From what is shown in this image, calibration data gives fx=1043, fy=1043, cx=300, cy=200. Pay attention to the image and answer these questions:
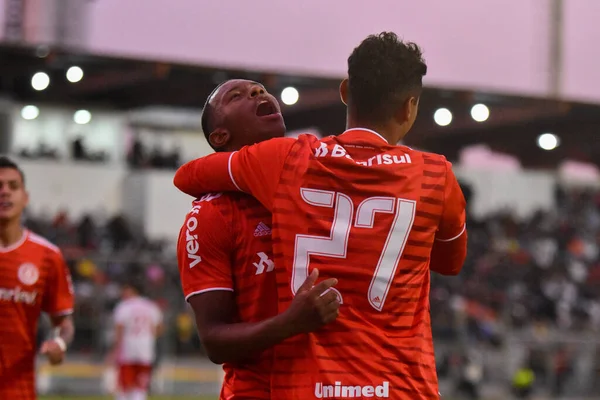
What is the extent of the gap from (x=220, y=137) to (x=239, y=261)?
430 mm

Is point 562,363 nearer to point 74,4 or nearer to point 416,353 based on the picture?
point 74,4

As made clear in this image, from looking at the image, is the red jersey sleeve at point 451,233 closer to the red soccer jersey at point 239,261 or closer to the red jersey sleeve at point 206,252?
the red soccer jersey at point 239,261

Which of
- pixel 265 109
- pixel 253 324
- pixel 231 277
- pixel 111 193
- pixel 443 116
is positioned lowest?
pixel 253 324

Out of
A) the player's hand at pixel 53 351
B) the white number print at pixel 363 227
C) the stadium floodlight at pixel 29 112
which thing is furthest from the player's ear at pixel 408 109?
the stadium floodlight at pixel 29 112

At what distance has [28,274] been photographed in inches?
227

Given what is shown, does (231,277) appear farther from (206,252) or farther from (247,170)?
(247,170)

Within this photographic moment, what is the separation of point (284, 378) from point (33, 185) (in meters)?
23.0

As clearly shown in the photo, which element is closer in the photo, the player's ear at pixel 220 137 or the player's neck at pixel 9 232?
the player's ear at pixel 220 137

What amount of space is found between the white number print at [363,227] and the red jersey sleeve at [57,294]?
10.7ft

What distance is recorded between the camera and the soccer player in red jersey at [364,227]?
2.86 meters

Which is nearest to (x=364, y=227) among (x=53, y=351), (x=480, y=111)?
(x=53, y=351)

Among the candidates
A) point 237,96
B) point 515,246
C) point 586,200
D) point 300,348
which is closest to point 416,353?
point 300,348

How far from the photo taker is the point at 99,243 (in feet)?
70.7

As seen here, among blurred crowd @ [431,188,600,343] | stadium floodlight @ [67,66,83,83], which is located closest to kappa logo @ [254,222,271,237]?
blurred crowd @ [431,188,600,343]
